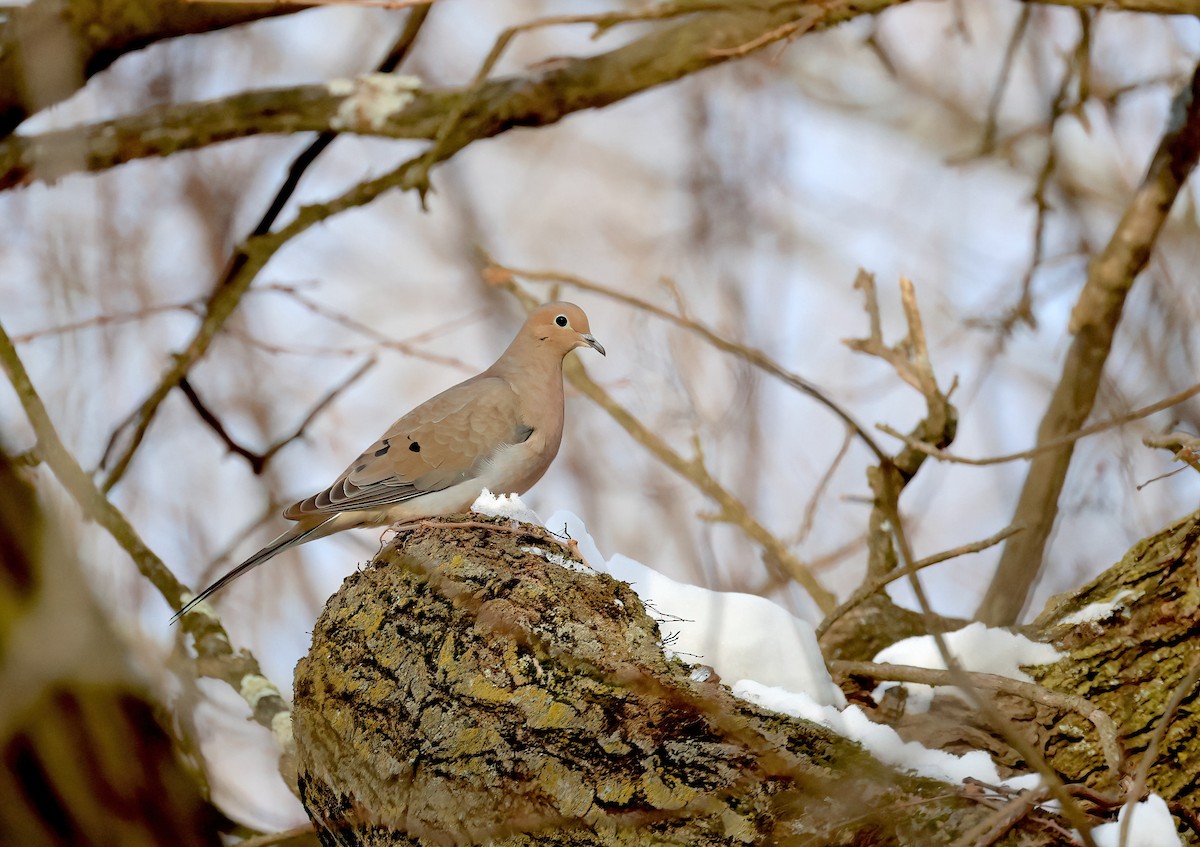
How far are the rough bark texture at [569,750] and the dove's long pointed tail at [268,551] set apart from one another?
940 millimetres

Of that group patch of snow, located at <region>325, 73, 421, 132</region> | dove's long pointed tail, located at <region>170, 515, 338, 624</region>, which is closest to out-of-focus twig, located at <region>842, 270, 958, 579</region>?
dove's long pointed tail, located at <region>170, 515, 338, 624</region>

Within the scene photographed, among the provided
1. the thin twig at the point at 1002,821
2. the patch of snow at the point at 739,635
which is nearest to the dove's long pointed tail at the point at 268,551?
the patch of snow at the point at 739,635

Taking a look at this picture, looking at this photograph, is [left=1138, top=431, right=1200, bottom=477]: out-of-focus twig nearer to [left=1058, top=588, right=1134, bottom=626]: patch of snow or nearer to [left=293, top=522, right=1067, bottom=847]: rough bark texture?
[left=1058, top=588, right=1134, bottom=626]: patch of snow

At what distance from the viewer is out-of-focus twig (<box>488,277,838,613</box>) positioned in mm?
3721

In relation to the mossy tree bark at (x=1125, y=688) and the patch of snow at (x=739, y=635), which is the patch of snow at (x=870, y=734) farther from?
the mossy tree bark at (x=1125, y=688)

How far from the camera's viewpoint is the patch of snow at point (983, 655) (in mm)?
2523

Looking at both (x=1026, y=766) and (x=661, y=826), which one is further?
(x=1026, y=766)

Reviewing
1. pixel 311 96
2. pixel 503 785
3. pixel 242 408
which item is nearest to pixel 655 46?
pixel 311 96

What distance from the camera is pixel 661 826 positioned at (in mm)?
1954

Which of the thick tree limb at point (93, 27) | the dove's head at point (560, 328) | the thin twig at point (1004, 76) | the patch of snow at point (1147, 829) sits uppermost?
the thin twig at point (1004, 76)

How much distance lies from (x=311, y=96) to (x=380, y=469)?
1582 millimetres

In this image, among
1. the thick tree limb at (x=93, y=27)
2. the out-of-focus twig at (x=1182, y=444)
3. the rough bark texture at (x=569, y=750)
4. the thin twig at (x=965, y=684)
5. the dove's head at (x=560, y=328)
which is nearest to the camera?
the thin twig at (x=965, y=684)

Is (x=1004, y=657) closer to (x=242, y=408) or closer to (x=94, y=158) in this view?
(x=94, y=158)

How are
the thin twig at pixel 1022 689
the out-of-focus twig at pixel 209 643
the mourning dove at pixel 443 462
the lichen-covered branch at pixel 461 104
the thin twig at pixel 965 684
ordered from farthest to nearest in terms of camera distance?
the lichen-covered branch at pixel 461 104 → the mourning dove at pixel 443 462 → the out-of-focus twig at pixel 209 643 → the thin twig at pixel 1022 689 → the thin twig at pixel 965 684
